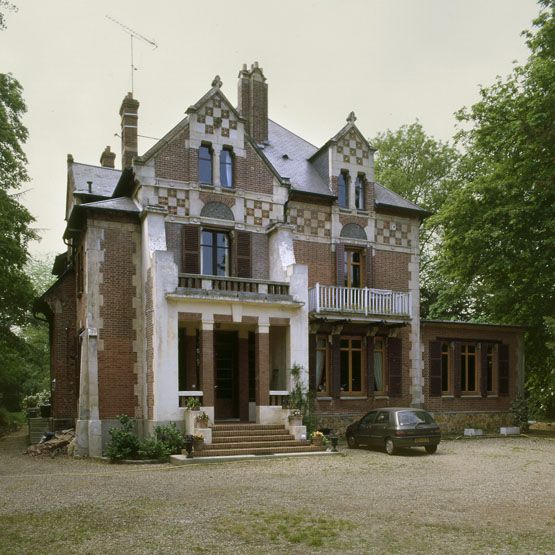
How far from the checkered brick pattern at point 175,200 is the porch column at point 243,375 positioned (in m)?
4.34

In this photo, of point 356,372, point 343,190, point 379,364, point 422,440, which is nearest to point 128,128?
point 343,190

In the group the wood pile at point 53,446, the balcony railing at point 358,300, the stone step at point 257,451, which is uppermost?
the balcony railing at point 358,300

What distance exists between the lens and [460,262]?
2930 centimetres

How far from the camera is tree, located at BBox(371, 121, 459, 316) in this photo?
3956cm

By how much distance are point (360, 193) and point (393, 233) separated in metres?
1.98

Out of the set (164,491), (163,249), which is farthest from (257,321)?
(164,491)

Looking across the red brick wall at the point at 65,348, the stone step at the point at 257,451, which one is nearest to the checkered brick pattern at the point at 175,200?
the red brick wall at the point at 65,348

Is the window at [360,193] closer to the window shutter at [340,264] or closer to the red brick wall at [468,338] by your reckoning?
the window shutter at [340,264]

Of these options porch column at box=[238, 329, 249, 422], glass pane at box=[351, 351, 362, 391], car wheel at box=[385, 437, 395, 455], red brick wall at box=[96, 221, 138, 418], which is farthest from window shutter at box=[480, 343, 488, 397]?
red brick wall at box=[96, 221, 138, 418]

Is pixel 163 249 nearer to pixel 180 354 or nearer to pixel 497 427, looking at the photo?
pixel 180 354

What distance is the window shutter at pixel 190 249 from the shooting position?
70.5ft

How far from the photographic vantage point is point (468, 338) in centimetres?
2694

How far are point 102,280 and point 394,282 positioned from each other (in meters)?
10.8

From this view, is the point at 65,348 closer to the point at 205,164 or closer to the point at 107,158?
the point at 205,164
